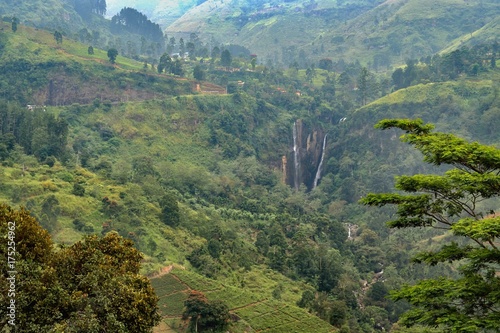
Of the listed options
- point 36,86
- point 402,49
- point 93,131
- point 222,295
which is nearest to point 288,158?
point 93,131

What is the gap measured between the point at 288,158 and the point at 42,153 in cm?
4629

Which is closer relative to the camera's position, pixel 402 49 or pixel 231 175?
pixel 231 175

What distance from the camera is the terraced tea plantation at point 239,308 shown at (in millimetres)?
30453

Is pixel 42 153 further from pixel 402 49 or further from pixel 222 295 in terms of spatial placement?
pixel 402 49

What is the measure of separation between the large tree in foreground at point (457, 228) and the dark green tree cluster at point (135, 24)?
142 metres

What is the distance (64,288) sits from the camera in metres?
16.6

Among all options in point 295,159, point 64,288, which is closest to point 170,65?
point 295,159

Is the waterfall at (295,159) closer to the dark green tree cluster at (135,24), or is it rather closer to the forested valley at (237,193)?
the forested valley at (237,193)

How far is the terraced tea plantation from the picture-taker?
99.9 ft

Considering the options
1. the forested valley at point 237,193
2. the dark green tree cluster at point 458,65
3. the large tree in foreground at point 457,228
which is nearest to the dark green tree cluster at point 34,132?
the forested valley at point 237,193

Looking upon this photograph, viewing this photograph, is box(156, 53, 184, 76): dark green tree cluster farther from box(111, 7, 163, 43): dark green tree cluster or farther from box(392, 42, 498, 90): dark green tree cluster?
box(111, 7, 163, 43): dark green tree cluster

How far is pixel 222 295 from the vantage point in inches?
1319

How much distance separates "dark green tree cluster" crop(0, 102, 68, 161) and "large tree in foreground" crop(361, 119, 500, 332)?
41.7 m

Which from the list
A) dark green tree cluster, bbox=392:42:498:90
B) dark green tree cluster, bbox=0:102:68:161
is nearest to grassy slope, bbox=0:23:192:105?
dark green tree cluster, bbox=0:102:68:161
